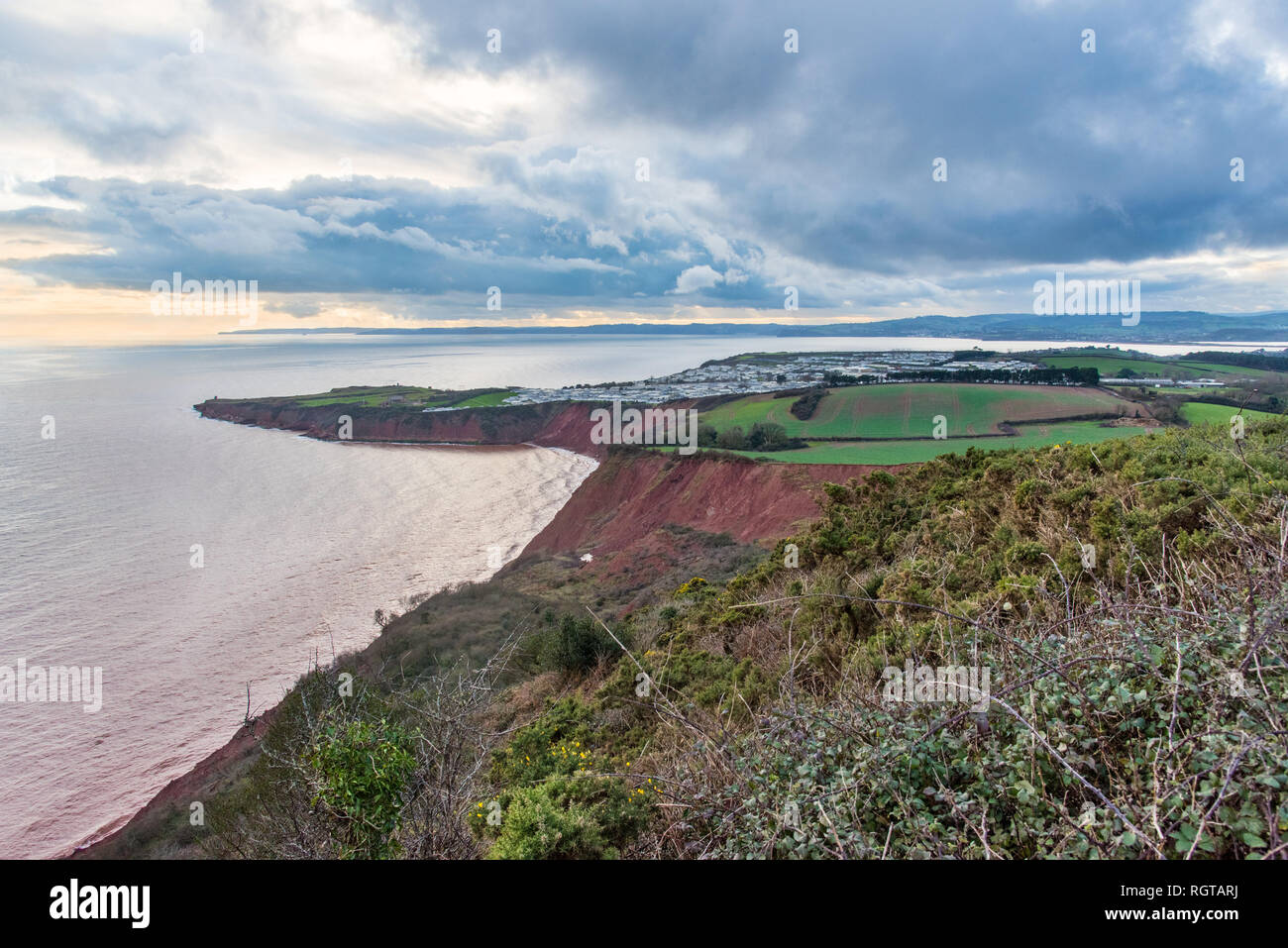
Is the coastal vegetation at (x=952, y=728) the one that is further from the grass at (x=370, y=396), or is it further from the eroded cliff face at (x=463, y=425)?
the grass at (x=370, y=396)

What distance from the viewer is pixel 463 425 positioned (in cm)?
8088

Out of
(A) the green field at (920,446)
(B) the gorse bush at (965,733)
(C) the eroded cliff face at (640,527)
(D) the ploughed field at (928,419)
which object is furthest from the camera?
(D) the ploughed field at (928,419)

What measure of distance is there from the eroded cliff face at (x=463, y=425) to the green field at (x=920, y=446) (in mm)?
38113

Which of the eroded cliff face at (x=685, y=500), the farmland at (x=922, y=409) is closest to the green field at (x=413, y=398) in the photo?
the farmland at (x=922, y=409)

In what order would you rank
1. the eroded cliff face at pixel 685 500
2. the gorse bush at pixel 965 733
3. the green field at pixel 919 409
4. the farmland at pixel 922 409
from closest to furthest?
the gorse bush at pixel 965 733
the eroded cliff face at pixel 685 500
the farmland at pixel 922 409
the green field at pixel 919 409

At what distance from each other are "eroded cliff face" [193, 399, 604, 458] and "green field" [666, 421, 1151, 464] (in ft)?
125

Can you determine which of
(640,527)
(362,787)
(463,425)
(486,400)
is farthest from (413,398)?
(362,787)

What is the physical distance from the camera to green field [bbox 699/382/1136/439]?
143ft

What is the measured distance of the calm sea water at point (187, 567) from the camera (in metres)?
17.3

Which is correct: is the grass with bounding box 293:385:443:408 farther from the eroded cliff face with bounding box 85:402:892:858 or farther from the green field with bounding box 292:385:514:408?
the eroded cliff face with bounding box 85:402:892:858

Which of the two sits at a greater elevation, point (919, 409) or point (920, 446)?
point (919, 409)

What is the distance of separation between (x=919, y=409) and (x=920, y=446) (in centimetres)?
1386

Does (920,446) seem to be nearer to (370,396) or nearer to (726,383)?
(726,383)

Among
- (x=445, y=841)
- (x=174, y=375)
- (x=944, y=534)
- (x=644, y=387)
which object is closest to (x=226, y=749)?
(x=445, y=841)
